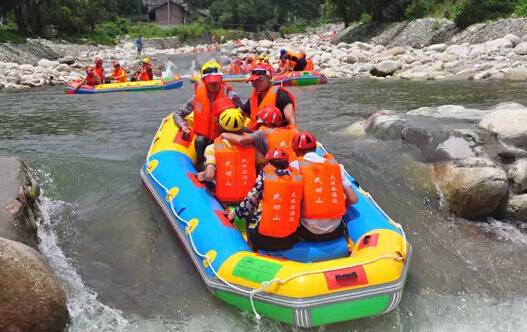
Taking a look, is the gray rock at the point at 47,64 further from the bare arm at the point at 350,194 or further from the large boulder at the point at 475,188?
the bare arm at the point at 350,194

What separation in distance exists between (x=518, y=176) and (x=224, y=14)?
2014 inches

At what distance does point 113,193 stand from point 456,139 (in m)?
3.79

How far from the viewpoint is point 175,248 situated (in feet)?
15.0

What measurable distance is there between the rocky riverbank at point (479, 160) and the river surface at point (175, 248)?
0.15m

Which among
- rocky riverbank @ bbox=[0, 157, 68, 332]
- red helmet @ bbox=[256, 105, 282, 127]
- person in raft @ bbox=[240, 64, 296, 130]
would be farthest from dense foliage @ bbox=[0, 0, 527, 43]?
rocky riverbank @ bbox=[0, 157, 68, 332]

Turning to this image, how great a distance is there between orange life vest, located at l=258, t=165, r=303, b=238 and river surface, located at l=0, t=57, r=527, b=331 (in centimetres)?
63

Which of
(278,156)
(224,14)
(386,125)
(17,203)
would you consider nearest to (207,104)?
(278,156)

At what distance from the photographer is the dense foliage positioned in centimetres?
2167

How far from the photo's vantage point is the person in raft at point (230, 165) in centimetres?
431

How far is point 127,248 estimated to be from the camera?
4633mm

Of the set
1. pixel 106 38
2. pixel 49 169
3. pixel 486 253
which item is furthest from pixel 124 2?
pixel 486 253

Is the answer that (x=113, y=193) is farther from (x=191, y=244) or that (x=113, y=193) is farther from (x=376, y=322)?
(x=376, y=322)

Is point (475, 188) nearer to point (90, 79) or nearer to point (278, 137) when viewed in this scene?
point (278, 137)

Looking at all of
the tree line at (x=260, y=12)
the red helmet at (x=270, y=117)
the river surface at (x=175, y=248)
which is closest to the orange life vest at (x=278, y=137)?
the red helmet at (x=270, y=117)
